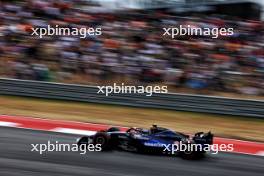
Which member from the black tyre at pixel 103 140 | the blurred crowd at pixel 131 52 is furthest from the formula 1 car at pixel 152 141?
the blurred crowd at pixel 131 52

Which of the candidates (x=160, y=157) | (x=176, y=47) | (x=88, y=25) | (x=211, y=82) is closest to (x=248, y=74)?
(x=211, y=82)

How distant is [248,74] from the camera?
13.4m

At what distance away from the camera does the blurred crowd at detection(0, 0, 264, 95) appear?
1347 centimetres

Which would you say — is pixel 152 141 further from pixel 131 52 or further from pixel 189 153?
pixel 131 52

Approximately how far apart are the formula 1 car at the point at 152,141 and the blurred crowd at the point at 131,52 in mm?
5518

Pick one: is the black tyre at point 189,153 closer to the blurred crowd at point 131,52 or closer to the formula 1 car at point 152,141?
the formula 1 car at point 152,141

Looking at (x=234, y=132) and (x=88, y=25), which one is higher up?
(x=88, y=25)

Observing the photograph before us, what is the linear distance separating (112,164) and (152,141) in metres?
0.86

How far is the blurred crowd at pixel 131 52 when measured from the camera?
1347cm

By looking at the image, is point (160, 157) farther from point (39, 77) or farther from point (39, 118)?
point (39, 77)

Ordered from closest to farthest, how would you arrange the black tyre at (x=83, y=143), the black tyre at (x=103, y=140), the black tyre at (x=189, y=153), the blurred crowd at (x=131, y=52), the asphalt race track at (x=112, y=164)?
the asphalt race track at (x=112, y=164) < the black tyre at (x=189, y=153) < the black tyre at (x=103, y=140) < the black tyre at (x=83, y=143) < the blurred crowd at (x=131, y=52)

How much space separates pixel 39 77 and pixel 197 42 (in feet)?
14.1

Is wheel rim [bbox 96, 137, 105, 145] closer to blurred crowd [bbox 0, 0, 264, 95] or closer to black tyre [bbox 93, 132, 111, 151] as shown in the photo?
black tyre [bbox 93, 132, 111, 151]

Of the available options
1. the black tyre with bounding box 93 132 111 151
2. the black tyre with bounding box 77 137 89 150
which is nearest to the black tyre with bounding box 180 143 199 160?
the black tyre with bounding box 93 132 111 151
